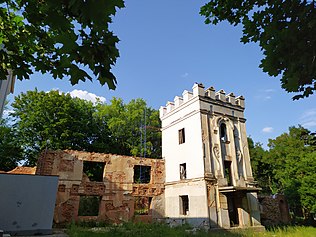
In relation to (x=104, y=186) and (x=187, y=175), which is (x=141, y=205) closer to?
(x=104, y=186)

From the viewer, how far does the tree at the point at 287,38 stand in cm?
316

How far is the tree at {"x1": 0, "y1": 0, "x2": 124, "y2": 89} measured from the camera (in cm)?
196

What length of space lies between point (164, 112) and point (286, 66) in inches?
626

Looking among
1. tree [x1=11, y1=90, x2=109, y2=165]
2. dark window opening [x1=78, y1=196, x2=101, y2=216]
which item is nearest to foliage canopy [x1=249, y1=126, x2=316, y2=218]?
dark window opening [x1=78, y1=196, x2=101, y2=216]

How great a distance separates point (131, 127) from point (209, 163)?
43.8ft

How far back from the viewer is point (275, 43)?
342cm

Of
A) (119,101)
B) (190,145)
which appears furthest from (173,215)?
(119,101)

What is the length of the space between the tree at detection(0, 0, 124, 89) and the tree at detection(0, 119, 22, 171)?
21363 millimetres

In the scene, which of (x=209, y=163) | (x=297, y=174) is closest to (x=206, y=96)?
(x=209, y=163)

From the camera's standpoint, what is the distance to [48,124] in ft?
72.3

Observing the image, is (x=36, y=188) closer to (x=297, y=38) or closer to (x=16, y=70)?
(x=16, y=70)

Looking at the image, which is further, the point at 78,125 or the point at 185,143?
the point at 78,125

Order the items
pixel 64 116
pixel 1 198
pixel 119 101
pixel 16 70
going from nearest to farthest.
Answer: pixel 16 70 < pixel 1 198 < pixel 64 116 < pixel 119 101

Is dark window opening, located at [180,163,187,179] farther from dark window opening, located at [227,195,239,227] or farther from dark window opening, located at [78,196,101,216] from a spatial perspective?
dark window opening, located at [78,196,101,216]
